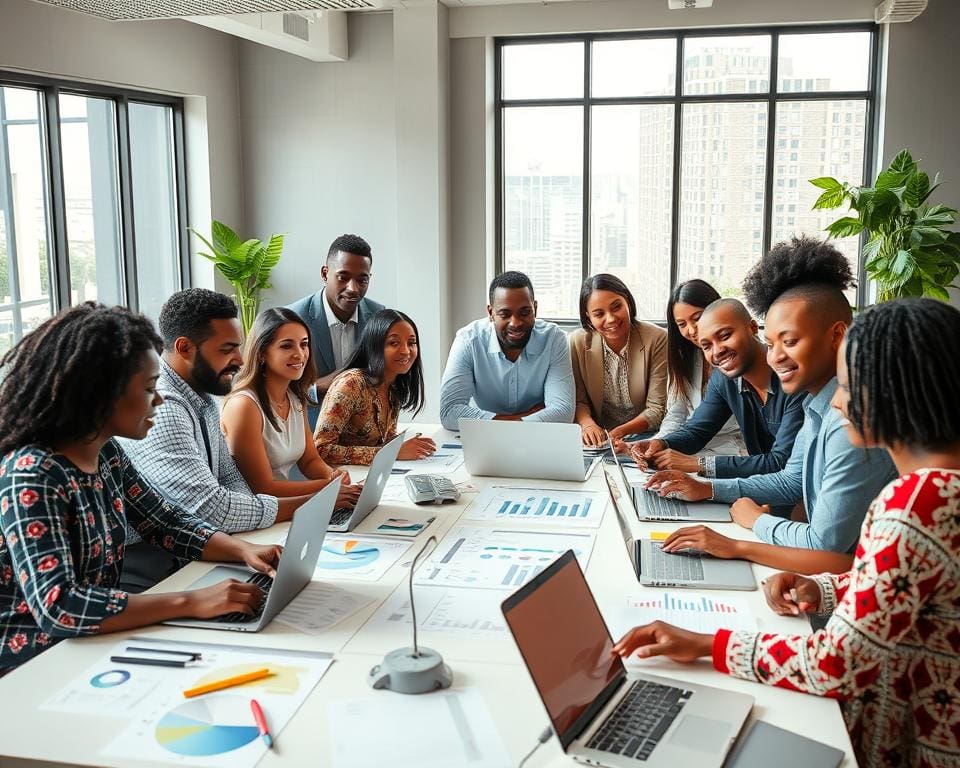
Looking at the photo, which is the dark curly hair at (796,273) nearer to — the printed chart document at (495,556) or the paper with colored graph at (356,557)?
the printed chart document at (495,556)

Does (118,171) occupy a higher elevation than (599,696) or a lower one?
higher

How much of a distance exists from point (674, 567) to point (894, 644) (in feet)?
2.48

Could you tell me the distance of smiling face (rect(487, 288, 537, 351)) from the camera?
156 inches

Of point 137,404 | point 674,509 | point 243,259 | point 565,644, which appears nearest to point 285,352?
point 137,404

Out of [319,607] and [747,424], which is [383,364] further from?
[319,607]

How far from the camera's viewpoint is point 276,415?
9.85 feet

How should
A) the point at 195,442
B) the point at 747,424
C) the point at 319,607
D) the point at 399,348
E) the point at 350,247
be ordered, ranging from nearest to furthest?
the point at 319,607 → the point at 195,442 → the point at 747,424 → the point at 399,348 → the point at 350,247

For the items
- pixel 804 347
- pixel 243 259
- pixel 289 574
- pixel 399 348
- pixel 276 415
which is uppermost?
pixel 243 259

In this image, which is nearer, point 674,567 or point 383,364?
point 674,567

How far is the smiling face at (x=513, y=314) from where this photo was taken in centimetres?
397

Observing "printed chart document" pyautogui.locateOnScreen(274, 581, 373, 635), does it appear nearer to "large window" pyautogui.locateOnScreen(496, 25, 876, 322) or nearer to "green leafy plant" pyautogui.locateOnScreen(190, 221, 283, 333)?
"green leafy plant" pyautogui.locateOnScreen(190, 221, 283, 333)

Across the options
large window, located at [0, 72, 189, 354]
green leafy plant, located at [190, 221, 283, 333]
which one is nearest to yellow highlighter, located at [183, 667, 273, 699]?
large window, located at [0, 72, 189, 354]

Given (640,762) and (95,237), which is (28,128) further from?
(640,762)

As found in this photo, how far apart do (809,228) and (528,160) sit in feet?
6.88
